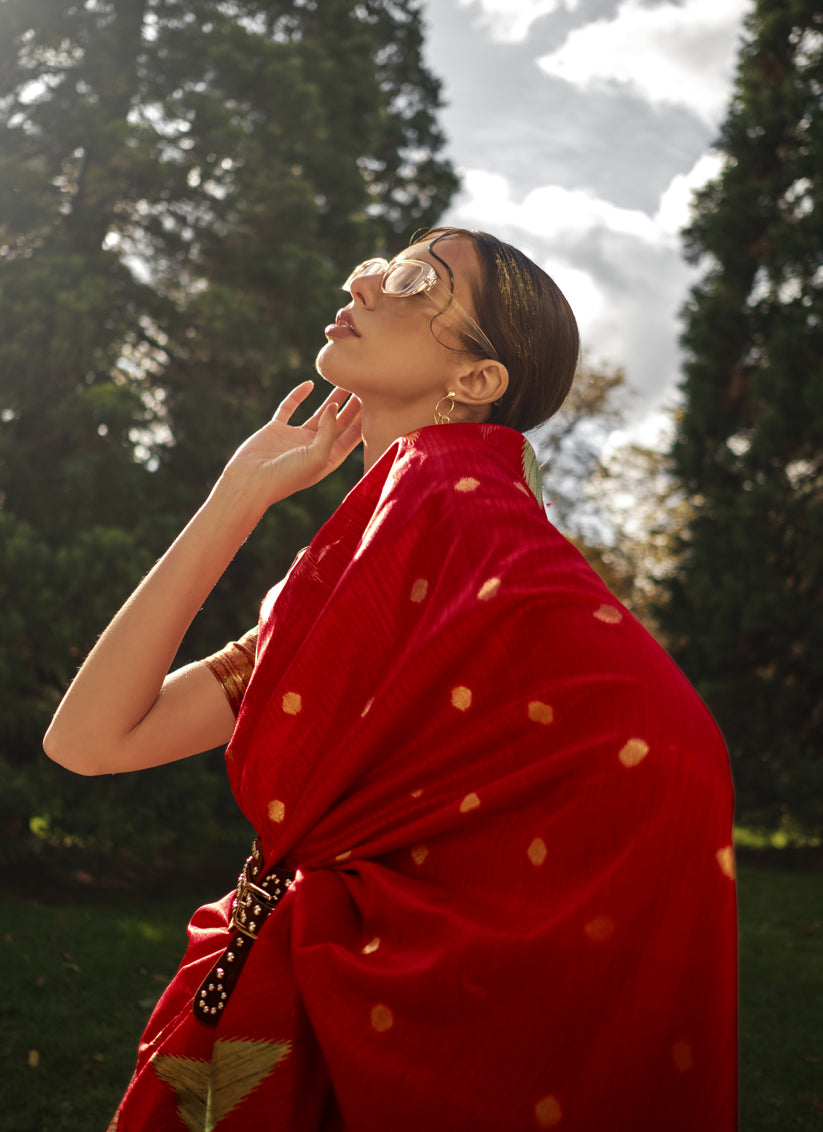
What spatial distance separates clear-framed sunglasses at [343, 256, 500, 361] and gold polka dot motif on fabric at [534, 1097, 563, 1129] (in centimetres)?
107

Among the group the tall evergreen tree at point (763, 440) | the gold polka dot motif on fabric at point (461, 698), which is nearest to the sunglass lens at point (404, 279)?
the gold polka dot motif on fabric at point (461, 698)

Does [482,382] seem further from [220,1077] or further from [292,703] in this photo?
[220,1077]

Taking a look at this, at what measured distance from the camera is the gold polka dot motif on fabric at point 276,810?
3.73ft

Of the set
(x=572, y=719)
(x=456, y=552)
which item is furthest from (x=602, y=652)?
(x=456, y=552)

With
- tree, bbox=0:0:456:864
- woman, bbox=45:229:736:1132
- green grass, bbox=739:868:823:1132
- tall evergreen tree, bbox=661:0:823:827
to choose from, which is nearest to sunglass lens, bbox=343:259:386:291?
woman, bbox=45:229:736:1132

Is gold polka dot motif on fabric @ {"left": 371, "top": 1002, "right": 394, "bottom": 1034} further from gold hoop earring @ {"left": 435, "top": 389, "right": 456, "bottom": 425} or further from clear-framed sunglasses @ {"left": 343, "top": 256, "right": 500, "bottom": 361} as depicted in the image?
clear-framed sunglasses @ {"left": 343, "top": 256, "right": 500, "bottom": 361}

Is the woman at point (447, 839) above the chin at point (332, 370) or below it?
below

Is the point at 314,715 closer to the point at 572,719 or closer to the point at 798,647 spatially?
the point at 572,719

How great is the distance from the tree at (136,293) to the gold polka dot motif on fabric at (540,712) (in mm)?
5705

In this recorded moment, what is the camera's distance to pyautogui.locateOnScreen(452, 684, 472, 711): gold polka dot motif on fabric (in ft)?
3.54

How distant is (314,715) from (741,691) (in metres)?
9.92

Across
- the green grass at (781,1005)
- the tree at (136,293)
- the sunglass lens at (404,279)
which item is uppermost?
the sunglass lens at (404,279)

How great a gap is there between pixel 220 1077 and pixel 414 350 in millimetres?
1095

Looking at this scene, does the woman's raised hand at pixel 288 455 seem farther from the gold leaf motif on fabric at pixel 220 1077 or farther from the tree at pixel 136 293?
the tree at pixel 136 293
